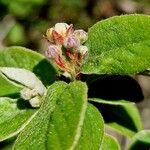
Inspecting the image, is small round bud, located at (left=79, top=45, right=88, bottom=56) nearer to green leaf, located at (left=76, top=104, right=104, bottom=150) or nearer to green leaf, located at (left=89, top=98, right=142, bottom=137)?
green leaf, located at (left=76, top=104, right=104, bottom=150)

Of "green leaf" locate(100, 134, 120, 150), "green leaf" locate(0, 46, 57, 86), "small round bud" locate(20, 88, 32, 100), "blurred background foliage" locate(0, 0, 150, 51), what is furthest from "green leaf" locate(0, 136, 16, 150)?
"small round bud" locate(20, 88, 32, 100)

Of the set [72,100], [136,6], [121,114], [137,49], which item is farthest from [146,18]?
[136,6]

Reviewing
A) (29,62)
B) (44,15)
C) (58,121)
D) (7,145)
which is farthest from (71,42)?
(44,15)

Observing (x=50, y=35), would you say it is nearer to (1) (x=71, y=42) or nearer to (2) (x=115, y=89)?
(1) (x=71, y=42)

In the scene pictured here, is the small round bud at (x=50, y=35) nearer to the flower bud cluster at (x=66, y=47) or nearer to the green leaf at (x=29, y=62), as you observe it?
the flower bud cluster at (x=66, y=47)

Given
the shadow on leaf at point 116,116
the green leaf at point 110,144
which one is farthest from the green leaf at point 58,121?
the shadow on leaf at point 116,116

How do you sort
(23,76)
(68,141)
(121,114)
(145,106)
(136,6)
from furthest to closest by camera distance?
(136,6)
(145,106)
(121,114)
(23,76)
(68,141)

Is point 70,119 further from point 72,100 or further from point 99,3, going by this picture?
point 99,3
